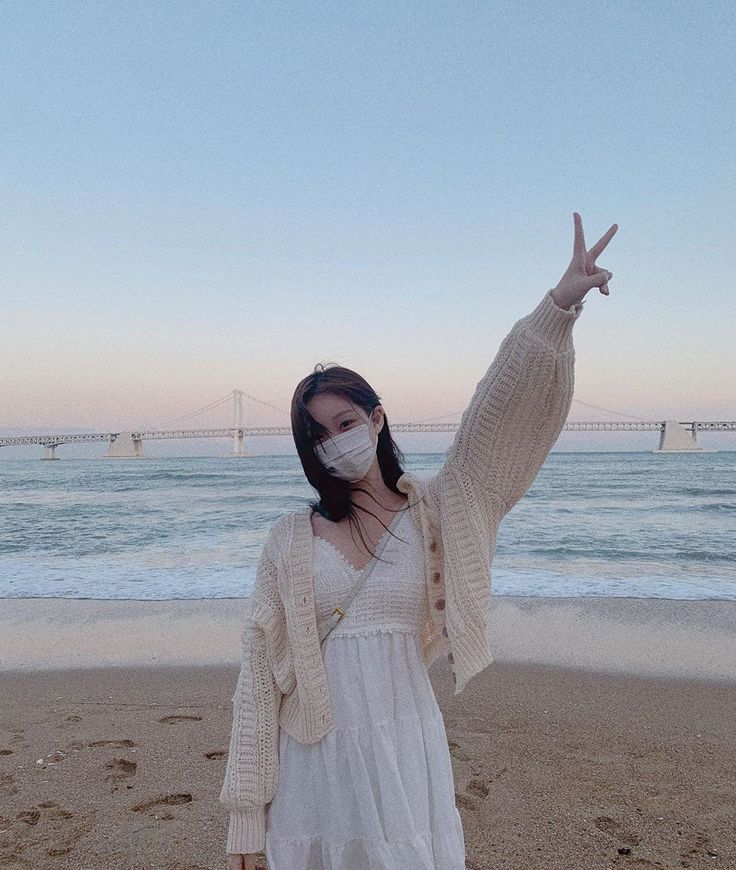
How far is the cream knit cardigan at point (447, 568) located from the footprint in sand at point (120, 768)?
2.31 metres

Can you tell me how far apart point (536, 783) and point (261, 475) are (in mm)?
29475

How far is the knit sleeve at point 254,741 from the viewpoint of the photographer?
57.5 inches

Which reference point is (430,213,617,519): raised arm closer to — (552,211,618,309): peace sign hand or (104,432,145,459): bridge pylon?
(552,211,618,309): peace sign hand

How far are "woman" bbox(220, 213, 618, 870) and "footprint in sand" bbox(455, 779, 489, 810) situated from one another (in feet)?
5.84

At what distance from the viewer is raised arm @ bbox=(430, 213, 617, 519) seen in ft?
4.75

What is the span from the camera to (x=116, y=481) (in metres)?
29.1

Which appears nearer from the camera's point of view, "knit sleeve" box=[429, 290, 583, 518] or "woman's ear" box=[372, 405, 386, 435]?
"knit sleeve" box=[429, 290, 583, 518]

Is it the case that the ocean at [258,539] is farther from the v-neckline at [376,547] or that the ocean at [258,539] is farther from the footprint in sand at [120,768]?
the v-neckline at [376,547]

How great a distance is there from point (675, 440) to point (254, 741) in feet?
185

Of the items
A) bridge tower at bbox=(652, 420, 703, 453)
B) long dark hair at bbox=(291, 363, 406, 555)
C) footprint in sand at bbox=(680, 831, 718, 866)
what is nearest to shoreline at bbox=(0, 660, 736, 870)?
footprint in sand at bbox=(680, 831, 718, 866)

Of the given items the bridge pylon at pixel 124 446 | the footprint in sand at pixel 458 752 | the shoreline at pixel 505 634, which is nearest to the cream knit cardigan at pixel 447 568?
the footprint in sand at pixel 458 752

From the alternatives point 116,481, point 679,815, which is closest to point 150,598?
point 679,815

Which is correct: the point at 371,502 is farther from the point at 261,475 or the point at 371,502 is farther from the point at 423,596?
the point at 261,475

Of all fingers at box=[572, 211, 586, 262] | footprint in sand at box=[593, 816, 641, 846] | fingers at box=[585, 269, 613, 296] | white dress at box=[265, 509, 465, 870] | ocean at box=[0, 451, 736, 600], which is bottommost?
ocean at box=[0, 451, 736, 600]
